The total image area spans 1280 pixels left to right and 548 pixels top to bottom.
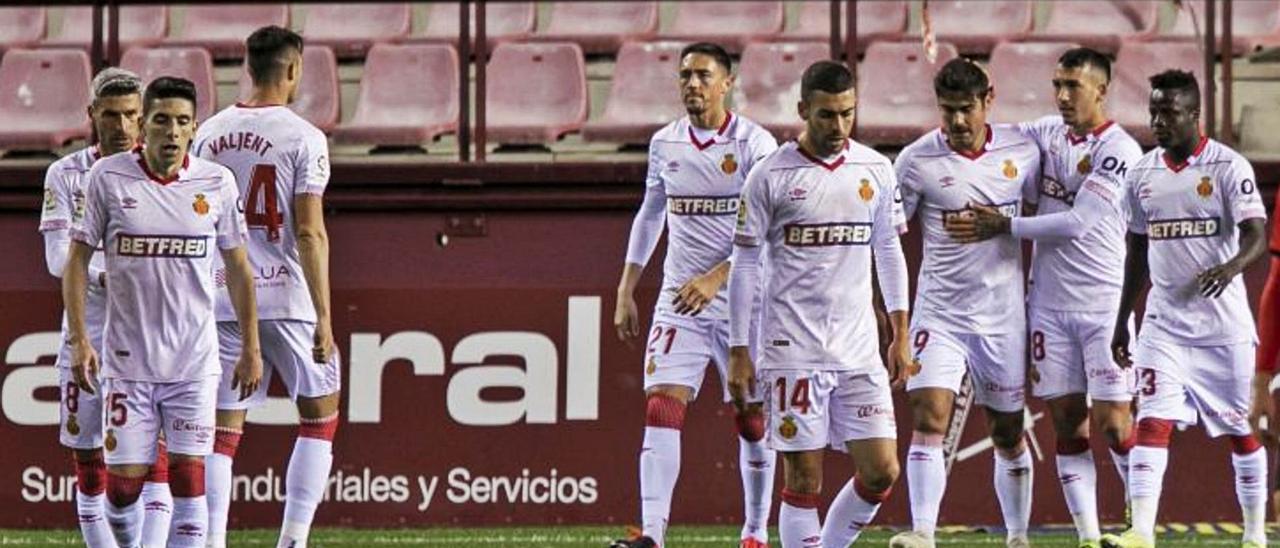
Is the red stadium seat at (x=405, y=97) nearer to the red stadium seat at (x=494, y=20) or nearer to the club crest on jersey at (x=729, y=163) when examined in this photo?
the red stadium seat at (x=494, y=20)

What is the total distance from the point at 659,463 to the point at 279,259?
5.52 feet

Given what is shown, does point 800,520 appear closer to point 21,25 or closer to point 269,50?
point 269,50

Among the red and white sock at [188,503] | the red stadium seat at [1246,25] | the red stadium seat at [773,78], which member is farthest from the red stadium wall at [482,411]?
the red and white sock at [188,503]

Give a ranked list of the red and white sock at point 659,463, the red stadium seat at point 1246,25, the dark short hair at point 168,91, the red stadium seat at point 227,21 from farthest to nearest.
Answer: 1. the red stadium seat at point 227,21
2. the red stadium seat at point 1246,25
3. the red and white sock at point 659,463
4. the dark short hair at point 168,91

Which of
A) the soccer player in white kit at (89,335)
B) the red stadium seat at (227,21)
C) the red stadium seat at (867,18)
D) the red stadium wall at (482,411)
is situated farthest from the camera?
the red stadium seat at (227,21)

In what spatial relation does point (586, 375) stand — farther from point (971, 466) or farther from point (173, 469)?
point (173, 469)

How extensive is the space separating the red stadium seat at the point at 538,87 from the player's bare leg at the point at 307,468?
4.16 metres

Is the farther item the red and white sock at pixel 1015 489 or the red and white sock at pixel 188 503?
the red and white sock at pixel 1015 489

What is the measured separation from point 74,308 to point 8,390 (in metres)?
4.03

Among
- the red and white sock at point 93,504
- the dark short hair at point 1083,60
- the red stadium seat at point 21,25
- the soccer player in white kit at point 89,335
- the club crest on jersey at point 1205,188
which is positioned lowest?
the red and white sock at point 93,504

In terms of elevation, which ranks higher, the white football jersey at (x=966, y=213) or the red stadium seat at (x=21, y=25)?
the red stadium seat at (x=21, y=25)

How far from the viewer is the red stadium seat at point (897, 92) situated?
1341cm

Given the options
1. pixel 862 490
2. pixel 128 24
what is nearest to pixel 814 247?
pixel 862 490

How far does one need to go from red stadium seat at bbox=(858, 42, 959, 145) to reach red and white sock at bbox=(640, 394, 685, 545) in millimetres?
3074
